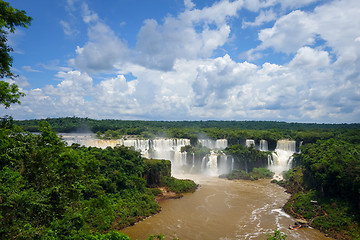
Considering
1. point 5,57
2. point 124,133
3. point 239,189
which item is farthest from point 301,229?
point 124,133

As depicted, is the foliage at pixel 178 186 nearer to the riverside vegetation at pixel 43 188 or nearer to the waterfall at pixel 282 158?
the waterfall at pixel 282 158

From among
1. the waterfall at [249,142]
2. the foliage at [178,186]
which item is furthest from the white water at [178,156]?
the foliage at [178,186]

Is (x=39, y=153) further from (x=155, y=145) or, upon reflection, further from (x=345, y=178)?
(x=155, y=145)

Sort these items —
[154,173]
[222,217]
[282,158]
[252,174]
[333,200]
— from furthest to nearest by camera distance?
[282,158]
[252,174]
[154,173]
[222,217]
[333,200]

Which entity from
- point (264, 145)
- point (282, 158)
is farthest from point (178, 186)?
point (264, 145)

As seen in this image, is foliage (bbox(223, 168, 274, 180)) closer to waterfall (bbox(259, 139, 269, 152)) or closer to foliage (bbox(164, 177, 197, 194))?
foliage (bbox(164, 177, 197, 194))

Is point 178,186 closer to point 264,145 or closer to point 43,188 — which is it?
point 43,188
